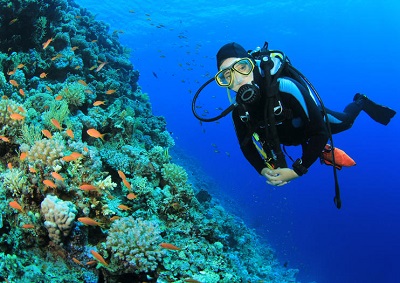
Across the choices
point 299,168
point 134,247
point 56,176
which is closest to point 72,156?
point 56,176

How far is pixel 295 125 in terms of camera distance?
4.04 m

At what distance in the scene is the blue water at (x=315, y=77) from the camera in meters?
37.7

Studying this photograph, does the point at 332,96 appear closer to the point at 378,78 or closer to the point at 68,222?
the point at 378,78

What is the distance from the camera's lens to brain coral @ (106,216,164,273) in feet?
11.4

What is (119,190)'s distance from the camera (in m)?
5.34

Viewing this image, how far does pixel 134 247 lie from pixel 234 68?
2939 mm

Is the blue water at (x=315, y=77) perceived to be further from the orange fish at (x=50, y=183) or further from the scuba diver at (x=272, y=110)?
the orange fish at (x=50, y=183)

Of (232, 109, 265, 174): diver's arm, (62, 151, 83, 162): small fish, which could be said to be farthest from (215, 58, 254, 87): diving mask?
(62, 151, 83, 162): small fish

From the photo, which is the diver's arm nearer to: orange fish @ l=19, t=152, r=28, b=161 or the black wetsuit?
the black wetsuit

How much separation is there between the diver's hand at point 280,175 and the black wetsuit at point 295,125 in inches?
8.5

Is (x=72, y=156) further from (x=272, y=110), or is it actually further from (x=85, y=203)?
(x=272, y=110)

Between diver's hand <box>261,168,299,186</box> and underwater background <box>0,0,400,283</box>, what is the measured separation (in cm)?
167

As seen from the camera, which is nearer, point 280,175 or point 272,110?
point 272,110

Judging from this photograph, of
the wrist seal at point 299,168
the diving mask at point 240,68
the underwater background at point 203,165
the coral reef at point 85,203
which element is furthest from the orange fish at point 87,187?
the wrist seal at point 299,168
